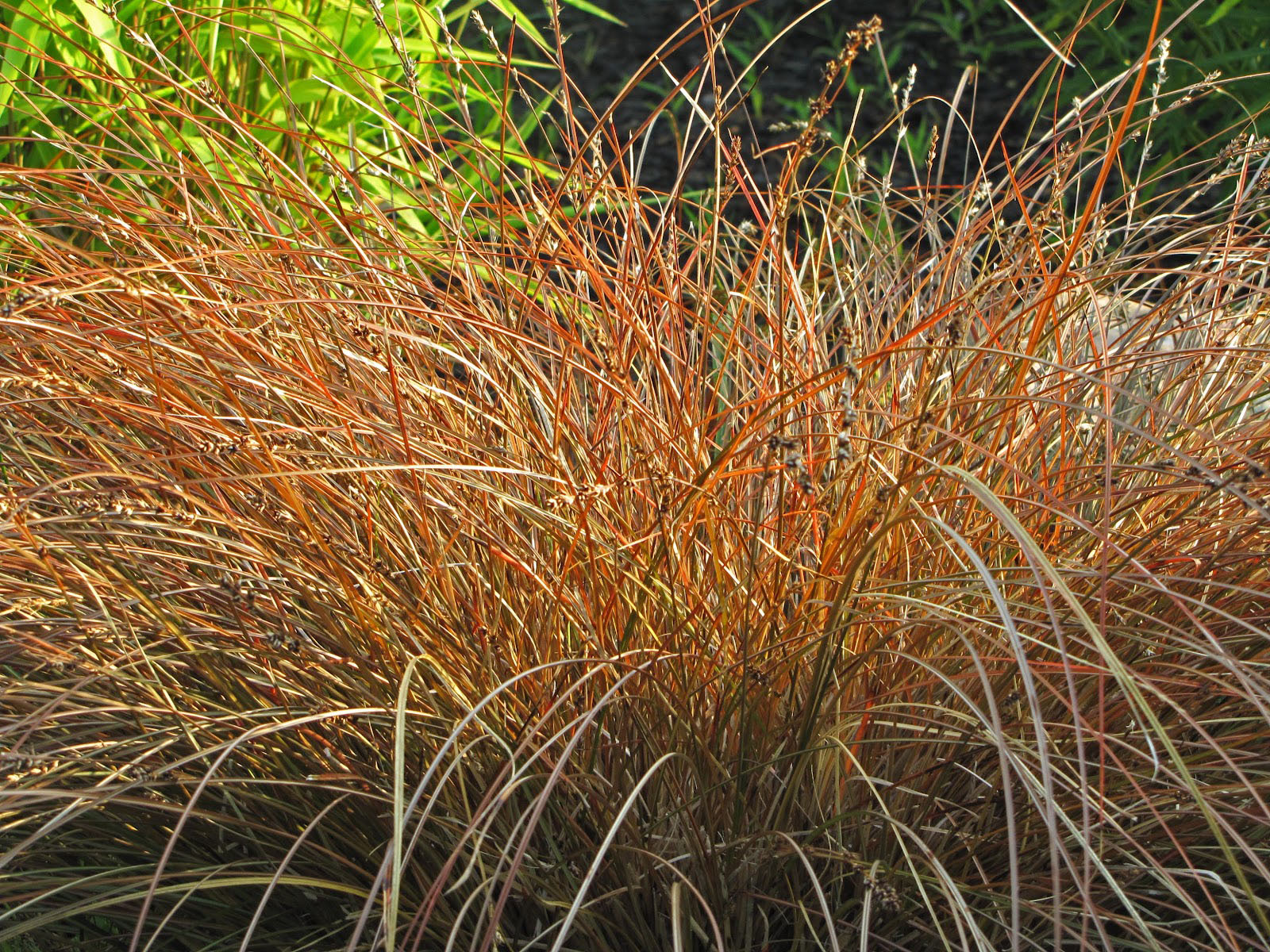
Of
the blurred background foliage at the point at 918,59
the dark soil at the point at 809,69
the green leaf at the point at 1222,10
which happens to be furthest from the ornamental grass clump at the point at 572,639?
the dark soil at the point at 809,69

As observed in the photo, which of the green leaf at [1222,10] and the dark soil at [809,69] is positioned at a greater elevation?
the green leaf at [1222,10]

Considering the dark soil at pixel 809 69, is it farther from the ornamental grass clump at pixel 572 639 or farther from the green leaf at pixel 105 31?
the ornamental grass clump at pixel 572 639

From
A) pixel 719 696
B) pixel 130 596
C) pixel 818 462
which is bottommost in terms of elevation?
pixel 130 596

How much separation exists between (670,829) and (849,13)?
4.10 metres

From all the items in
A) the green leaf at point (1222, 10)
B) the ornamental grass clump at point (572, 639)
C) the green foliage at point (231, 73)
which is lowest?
the green foliage at point (231, 73)

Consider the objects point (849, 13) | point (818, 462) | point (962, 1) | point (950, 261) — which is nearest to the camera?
point (818, 462)

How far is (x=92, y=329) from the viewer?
3.64ft

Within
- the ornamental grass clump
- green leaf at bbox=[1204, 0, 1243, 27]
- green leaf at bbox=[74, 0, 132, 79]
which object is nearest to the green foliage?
green leaf at bbox=[74, 0, 132, 79]

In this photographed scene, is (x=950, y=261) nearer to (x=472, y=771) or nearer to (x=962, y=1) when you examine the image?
(x=472, y=771)

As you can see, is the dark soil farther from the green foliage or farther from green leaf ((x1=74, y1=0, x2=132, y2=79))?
green leaf ((x1=74, y1=0, x2=132, y2=79))

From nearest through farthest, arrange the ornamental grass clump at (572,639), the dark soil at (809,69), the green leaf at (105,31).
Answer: the ornamental grass clump at (572,639), the green leaf at (105,31), the dark soil at (809,69)

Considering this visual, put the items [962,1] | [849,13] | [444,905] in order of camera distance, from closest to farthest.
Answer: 1. [444,905]
2. [962,1]
3. [849,13]

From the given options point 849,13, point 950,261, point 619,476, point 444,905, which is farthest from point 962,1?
point 444,905

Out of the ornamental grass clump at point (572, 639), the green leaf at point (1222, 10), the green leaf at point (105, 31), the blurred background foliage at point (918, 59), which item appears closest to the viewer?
the ornamental grass clump at point (572, 639)
